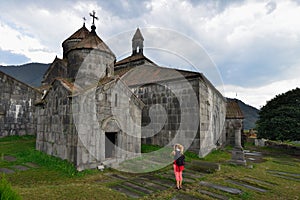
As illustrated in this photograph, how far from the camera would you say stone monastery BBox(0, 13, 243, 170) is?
798cm

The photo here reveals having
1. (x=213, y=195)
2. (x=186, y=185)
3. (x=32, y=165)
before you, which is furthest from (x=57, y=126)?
(x=213, y=195)

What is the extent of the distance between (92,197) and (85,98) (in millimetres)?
4102

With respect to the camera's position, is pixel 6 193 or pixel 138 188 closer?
pixel 6 193

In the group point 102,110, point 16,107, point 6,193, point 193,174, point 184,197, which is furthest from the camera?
point 16,107

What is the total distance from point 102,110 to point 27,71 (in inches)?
5347

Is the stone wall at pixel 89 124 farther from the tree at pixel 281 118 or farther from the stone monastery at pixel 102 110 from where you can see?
the tree at pixel 281 118

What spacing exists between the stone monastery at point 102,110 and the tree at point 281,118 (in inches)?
186

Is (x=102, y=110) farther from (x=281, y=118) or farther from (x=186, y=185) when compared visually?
(x=281, y=118)

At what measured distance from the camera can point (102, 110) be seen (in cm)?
855

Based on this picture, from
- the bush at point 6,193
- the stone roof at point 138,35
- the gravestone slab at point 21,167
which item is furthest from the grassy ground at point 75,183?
the stone roof at point 138,35

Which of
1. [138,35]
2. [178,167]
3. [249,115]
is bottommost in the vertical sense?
[178,167]

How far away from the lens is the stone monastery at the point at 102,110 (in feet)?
26.2

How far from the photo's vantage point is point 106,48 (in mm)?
13766

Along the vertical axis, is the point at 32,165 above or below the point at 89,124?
below
